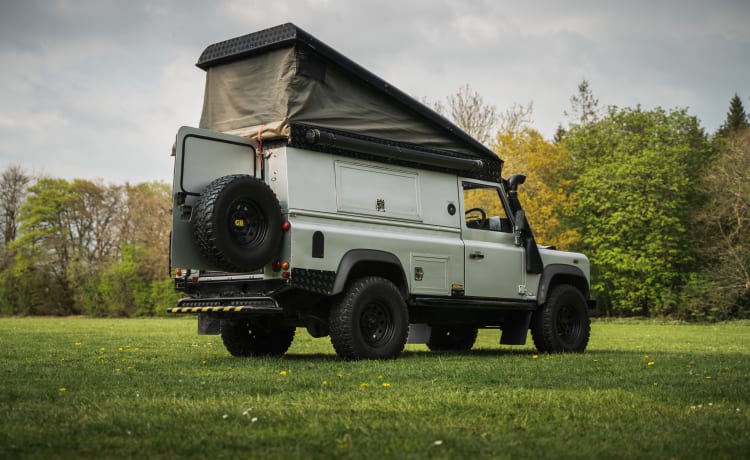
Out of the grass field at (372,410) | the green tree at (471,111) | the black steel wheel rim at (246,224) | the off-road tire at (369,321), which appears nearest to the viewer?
the grass field at (372,410)

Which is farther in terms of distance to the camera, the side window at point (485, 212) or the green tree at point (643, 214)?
the green tree at point (643, 214)

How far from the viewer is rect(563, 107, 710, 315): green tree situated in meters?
37.1

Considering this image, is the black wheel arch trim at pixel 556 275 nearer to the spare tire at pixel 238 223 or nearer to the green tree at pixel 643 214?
the spare tire at pixel 238 223

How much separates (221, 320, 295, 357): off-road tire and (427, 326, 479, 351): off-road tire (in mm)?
2661

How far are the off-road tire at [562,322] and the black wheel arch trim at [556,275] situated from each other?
0.18 metres

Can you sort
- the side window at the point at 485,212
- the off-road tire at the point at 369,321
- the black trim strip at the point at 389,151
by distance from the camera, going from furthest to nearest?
the side window at the point at 485,212 → the black trim strip at the point at 389,151 → the off-road tire at the point at 369,321

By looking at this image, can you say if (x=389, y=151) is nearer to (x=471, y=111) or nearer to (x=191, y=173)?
(x=191, y=173)

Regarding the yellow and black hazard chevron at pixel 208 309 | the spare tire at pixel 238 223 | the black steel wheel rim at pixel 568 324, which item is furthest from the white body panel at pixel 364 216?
the black steel wheel rim at pixel 568 324

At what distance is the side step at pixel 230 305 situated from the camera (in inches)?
351

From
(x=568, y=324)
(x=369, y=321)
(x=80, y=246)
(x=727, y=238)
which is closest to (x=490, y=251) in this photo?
(x=568, y=324)

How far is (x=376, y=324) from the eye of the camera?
385 inches

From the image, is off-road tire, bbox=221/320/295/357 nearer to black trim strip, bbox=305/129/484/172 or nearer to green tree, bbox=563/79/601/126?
black trim strip, bbox=305/129/484/172

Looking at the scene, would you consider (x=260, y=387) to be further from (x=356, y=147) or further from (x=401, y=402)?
(x=356, y=147)

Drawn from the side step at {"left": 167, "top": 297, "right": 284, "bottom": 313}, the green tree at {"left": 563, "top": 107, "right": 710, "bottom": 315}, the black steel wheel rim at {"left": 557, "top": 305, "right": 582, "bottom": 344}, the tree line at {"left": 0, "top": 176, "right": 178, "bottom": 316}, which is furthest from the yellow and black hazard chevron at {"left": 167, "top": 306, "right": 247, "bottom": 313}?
Result: the tree line at {"left": 0, "top": 176, "right": 178, "bottom": 316}
